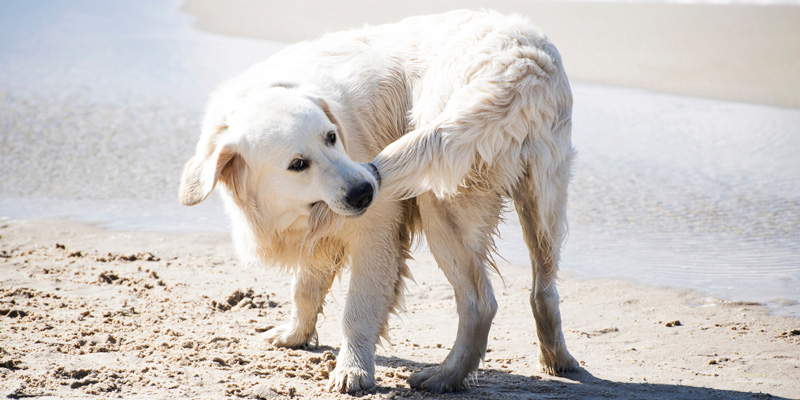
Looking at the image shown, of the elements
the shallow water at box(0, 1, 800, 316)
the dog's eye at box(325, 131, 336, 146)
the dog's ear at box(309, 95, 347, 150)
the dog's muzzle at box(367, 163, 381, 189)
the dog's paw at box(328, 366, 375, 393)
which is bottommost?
the dog's paw at box(328, 366, 375, 393)

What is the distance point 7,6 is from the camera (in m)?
20.5

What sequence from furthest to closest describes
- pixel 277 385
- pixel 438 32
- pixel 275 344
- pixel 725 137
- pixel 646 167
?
pixel 725 137 < pixel 646 167 < pixel 275 344 < pixel 438 32 < pixel 277 385

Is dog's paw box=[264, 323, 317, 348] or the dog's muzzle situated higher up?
the dog's muzzle

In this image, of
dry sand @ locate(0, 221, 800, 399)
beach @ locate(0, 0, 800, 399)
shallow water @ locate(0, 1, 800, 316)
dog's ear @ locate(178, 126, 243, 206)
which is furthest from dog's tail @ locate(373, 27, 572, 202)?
shallow water @ locate(0, 1, 800, 316)

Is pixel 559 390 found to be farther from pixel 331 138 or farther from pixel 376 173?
pixel 331 138

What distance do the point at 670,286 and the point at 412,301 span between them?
184 cm

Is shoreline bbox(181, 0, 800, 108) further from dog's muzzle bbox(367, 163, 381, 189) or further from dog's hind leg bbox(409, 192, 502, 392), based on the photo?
dog's muzzle bbox(367, 163, 381, 189)

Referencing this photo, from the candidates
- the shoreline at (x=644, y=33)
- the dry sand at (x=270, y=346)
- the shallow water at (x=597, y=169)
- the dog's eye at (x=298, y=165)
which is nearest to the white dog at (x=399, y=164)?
the dog's eye at (x=298, y=165)

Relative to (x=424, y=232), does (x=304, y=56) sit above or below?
above

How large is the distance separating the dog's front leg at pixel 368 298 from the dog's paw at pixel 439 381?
0.25m

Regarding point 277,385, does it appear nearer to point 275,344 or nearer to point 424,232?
point 275,344

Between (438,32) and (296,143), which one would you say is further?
(438,32)

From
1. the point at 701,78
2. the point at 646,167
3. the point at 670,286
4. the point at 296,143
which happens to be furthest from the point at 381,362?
the point at 701,78

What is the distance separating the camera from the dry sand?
3.79 m
